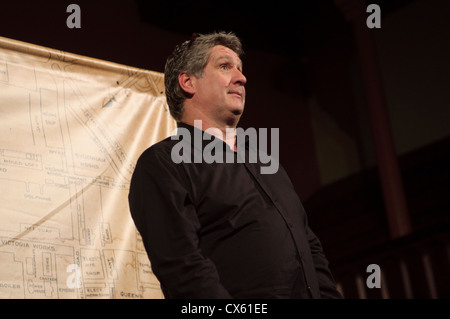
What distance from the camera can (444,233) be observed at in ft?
12.2

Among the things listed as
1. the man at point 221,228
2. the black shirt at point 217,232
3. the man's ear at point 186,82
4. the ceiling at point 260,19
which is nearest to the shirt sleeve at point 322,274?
the man at point 221,228

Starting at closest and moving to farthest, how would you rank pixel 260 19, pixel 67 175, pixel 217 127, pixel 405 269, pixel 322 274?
pixel 322 274 → pixel 217 127 → pixel 67 175 → pixel 405 269 → pixel 260 19

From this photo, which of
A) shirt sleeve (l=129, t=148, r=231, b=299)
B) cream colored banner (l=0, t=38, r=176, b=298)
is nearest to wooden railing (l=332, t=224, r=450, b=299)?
cream colored banner (l=0, t=38, r=176, b=298)

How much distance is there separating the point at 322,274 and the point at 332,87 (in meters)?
4.37

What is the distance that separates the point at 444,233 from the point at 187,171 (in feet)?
8.70

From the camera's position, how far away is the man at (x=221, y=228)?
141 centimetres

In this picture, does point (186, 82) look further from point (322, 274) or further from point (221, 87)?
point (322, 274)

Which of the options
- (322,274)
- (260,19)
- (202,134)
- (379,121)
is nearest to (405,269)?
(379,121)

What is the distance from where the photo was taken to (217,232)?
1521mm

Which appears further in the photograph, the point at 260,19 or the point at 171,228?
the point at 260,19

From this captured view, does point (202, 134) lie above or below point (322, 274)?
above

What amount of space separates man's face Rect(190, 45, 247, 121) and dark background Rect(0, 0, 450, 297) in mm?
2282
